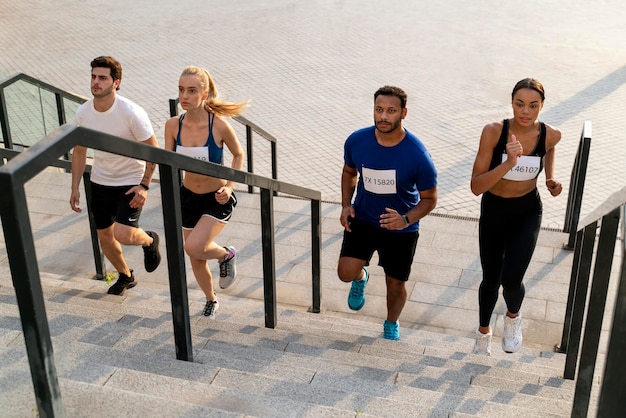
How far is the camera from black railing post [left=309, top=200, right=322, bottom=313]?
5488mm

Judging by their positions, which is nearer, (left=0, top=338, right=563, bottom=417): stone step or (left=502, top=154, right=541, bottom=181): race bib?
(left=0, top=338, right=563, bottom=417): stone step

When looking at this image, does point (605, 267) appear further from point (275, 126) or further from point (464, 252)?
point (275, 126)

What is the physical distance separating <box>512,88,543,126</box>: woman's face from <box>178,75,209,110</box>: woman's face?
78.3 inches

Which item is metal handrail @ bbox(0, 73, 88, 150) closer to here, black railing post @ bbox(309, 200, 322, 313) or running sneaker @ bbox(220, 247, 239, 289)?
running sneaker @ bbox(220, 247, 239, 289)

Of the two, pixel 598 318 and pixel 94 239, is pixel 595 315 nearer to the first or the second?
pixel 598 318

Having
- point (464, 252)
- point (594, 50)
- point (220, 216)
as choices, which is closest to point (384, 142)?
point (220, 216)

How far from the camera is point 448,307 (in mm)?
6117

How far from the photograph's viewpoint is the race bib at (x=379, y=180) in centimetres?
458

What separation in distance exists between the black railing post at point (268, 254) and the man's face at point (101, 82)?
1349mm

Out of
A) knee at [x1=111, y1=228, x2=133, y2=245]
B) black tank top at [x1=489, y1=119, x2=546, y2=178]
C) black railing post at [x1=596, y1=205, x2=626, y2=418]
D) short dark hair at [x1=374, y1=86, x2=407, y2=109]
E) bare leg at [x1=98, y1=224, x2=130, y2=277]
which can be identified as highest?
short dark hair at [x1=374, y1=86, x2=407, y2=109]

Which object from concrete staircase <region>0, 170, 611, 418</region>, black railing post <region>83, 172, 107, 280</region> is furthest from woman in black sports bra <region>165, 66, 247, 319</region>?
black railing post <region>83, 172, 107, 280</region>

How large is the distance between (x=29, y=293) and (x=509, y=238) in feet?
10.8

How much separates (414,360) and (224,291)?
221 cm

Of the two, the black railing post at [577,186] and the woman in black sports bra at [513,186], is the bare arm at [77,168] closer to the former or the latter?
the woman in black sports bra at [513,186]
